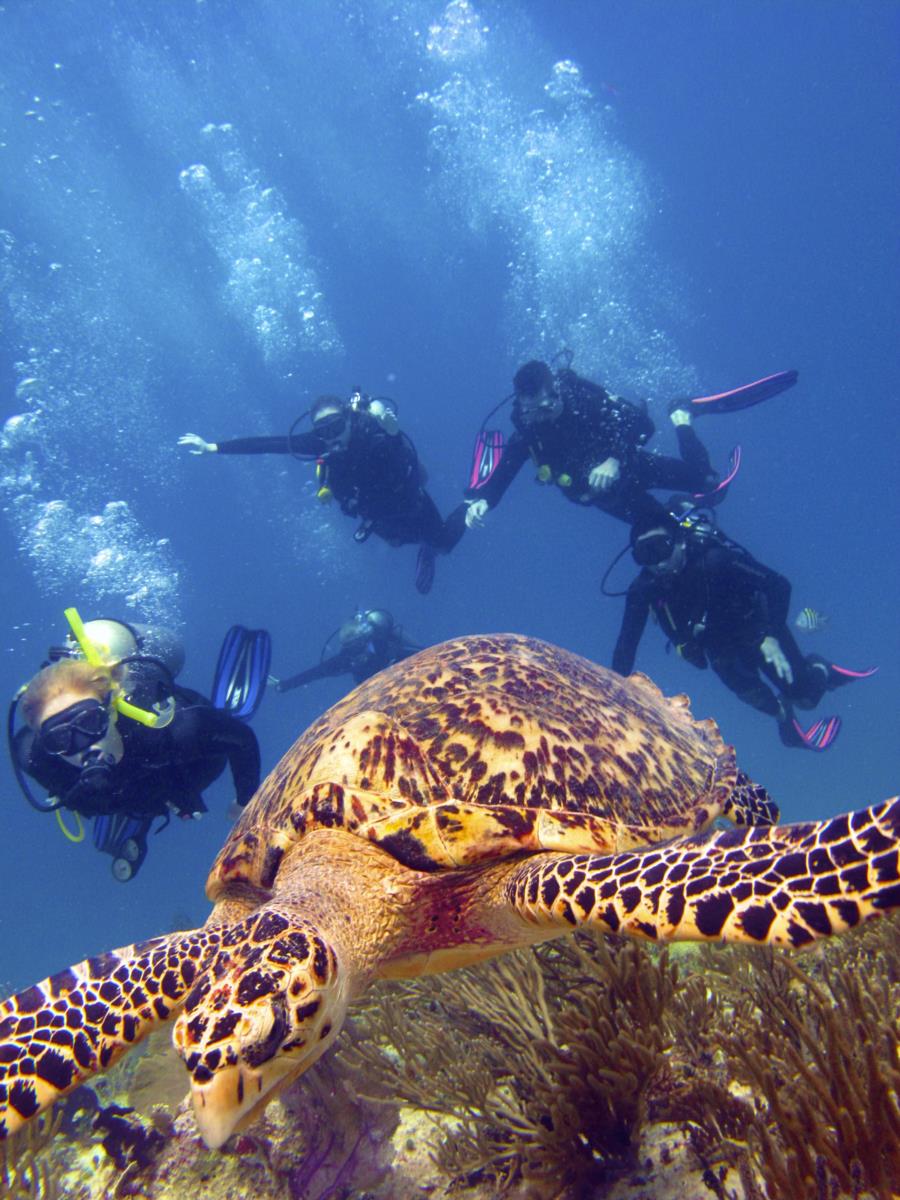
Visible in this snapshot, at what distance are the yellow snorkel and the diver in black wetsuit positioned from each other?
2 cm

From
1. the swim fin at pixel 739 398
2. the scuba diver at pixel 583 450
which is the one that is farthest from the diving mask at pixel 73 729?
the swim fin at pixel 739 398

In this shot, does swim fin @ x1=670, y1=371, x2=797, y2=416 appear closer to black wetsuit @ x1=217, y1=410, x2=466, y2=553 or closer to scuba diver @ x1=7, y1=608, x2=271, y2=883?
black wetsuit @ x1=217, y1=410, x2=466, y2=553

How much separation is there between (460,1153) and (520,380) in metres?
10.8

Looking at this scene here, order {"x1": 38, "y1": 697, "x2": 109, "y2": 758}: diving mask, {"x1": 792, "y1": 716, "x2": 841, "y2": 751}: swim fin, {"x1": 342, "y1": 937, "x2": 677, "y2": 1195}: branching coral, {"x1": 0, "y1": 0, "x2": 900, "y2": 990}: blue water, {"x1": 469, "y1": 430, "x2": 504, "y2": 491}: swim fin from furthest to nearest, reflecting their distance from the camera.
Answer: {"x1": 0, "y1": 0, "x2": 900, "y2": 990}: blue water
{"x1": 469, "y1": 430, "x2": 504, "y2": 491}: swim fin
{"x1": 792, "y1": 716, "x2": 841, "y2": 751}: swim fin
{"x1": 38, "y1": 697, "x2": 109, "y2": 758}: diving mask
{"x1": 342, "y1": 937, "x2": 677, "y2": 1195}: branching coral

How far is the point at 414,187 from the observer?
59812 millimetres

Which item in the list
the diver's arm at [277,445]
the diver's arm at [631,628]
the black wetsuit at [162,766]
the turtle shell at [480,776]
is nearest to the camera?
the turtle shell at [480,776]

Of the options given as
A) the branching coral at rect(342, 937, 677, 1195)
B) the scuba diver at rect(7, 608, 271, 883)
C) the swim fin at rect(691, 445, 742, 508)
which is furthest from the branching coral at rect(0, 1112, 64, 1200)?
the swim fin at rect(691, 445, 742, 508)

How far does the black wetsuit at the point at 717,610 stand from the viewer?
8.99 meters

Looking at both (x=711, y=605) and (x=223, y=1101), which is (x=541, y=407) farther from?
(x=223, y=1101)

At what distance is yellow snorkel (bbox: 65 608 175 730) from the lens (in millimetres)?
5258

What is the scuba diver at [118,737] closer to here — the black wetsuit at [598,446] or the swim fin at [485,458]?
the swim fin at [485,458]

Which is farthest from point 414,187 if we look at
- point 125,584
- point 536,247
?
A: point 125,584

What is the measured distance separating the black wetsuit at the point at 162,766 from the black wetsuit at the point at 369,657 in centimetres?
984

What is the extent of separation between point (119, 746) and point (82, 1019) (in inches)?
123
